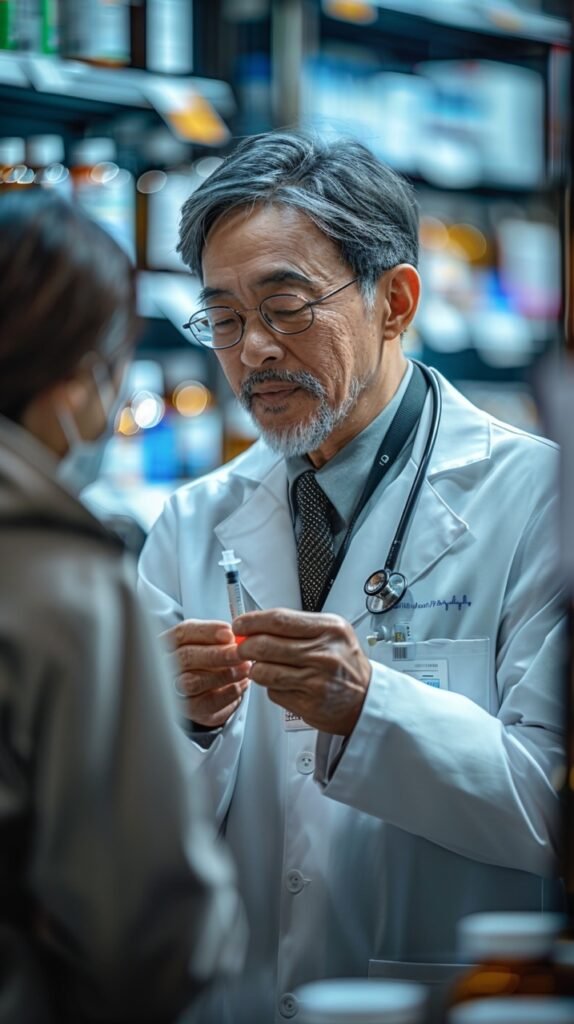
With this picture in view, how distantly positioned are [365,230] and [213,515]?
578 mm

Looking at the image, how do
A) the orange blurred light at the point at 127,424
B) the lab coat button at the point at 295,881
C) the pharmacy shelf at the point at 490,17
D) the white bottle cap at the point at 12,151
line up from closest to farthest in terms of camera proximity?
1. the lab coat button at the point at 295,881
2. the white bottle cap at the point at 12,151
3. the orange blurred light at the point at 127,424
4. the pharmacy shelf at the point at 490,17

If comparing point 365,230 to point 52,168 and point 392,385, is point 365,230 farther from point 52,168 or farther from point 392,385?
point 52,168

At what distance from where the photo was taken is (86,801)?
985 mm

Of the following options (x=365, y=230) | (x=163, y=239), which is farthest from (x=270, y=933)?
(x=163, y=239)

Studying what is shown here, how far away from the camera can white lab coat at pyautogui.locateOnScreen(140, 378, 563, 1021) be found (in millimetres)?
1766

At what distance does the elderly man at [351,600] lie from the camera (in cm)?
176

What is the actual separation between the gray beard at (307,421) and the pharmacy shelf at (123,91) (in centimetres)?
126

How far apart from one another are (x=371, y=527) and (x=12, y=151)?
5.66 ft

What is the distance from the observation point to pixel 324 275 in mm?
2135

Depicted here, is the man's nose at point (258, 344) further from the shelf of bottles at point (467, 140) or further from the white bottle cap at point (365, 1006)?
the shelf of bottles at point (467, 140)

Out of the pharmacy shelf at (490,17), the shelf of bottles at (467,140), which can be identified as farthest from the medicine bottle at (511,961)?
the pharmacy shelf at (490,17)

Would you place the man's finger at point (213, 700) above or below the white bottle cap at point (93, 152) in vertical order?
below

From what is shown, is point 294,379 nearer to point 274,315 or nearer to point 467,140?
point 274,315

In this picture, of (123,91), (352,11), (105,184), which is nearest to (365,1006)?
(123,91)
